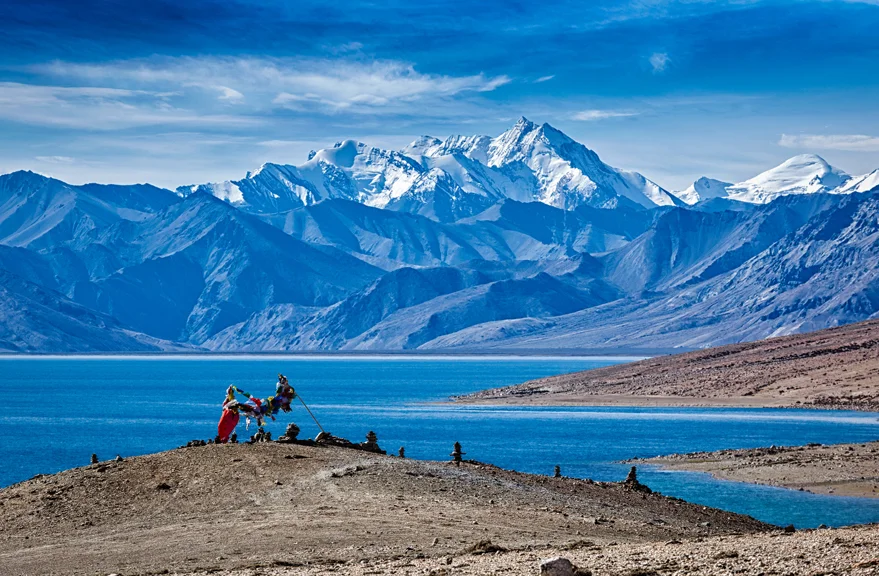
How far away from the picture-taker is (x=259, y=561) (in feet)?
99.0

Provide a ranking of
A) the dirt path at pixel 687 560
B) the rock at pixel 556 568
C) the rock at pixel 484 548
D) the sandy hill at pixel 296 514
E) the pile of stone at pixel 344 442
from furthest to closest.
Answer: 1. the pile of stone at pixel 344 442
2. the sandy hill at pixel 296 514
3. the rock at pixel 484 548
4. the dirt path at pixel 687 560
5. the rock at pixel 556 568

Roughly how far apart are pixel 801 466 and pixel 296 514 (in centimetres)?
4505

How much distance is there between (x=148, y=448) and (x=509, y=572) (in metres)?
79.1

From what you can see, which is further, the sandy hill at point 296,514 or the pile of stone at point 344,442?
the pile of stone at point 344,442

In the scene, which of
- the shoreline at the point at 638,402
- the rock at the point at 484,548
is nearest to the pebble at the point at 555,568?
the rock at the point at 484,548

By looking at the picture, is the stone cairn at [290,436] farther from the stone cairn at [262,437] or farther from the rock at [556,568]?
the rock at [556,568]

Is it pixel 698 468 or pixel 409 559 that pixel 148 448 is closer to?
pixel 698 468

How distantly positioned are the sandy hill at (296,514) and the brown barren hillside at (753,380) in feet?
349

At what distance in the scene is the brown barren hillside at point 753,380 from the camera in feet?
501

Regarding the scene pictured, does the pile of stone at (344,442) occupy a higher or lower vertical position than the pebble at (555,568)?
lower

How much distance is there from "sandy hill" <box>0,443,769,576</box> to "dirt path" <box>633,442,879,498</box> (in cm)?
2373

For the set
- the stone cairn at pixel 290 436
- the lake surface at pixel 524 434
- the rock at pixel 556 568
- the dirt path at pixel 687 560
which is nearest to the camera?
the rock at pixel 556 568

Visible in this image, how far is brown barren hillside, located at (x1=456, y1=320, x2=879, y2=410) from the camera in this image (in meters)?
153

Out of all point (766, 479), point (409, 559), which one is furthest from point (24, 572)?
point (766, 479)
